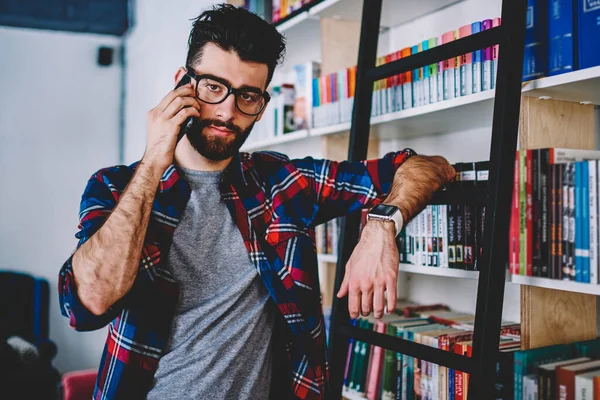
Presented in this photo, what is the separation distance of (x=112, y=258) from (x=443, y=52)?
0.94 metres

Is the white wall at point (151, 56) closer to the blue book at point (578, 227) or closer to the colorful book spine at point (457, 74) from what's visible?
the colorful book spine at point (457, 74)

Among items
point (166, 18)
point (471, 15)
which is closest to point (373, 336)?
point (471, 15)

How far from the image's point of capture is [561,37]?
134cm

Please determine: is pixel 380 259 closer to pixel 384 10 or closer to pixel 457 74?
pixel 457 74

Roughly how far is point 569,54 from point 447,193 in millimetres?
433

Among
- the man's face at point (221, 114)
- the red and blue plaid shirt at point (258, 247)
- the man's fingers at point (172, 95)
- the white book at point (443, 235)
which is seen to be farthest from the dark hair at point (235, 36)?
the white book at point (443, 235)

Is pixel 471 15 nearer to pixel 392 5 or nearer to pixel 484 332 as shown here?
pixel 392 5

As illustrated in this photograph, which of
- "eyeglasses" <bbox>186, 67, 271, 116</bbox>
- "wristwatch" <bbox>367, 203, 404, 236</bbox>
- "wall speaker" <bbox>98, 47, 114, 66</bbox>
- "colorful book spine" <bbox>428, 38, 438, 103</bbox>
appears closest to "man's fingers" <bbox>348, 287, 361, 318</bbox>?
"wristwatch" <bbox>367, 203, 404, 236</bbox>

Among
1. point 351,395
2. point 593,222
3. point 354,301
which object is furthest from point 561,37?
point 351,395

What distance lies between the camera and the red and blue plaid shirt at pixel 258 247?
127 centimetres

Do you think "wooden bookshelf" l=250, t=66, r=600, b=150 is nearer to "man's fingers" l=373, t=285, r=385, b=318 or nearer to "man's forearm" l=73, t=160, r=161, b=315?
"man's fingers" l=373, t=285, r=385, b=318

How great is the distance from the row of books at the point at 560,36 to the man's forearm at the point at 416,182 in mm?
308

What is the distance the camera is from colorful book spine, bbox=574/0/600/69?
1.28m

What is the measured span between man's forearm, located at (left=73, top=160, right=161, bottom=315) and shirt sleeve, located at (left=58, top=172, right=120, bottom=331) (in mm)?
17
